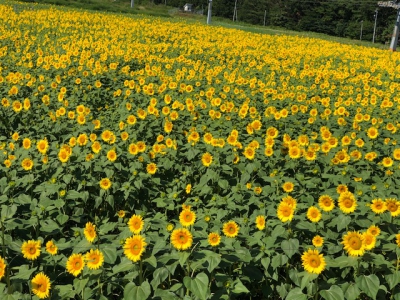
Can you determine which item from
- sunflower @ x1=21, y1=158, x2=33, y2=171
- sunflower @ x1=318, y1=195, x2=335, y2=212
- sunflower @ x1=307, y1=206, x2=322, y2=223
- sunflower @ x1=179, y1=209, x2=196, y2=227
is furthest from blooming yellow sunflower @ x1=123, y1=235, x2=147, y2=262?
sunflower @ x1=21, y1=158, x2=33, y2=171

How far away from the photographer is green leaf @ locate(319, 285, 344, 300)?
2161 millimetres

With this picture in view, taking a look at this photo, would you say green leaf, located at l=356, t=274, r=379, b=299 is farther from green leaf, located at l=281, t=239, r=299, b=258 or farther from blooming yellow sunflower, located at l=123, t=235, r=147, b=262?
blooming yellow sunflower, located at l=123, t=235, r=147, b=262

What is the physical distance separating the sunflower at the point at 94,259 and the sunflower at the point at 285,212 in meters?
1.15

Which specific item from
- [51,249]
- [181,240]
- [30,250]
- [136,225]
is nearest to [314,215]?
[181,240]

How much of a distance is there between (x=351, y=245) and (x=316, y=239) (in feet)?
0.78

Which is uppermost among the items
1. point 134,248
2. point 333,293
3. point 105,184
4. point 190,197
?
point 134,248

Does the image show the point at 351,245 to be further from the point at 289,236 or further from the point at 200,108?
the point at 200,108

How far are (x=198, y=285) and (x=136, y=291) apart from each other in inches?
12.7

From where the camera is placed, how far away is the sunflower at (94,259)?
2.06 m

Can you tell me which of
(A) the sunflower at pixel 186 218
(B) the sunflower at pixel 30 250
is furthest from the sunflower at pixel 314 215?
(B) the sunflower at pixel 30 250

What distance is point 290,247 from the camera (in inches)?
94.6

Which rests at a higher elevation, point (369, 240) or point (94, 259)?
point (369, 240)

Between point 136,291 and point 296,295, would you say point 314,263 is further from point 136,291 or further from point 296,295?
point 136,291

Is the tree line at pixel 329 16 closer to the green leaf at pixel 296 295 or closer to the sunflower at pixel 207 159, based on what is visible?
the sunflower at pixel 207 159
